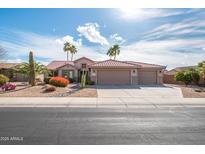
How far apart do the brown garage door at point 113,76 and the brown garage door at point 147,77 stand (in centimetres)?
287

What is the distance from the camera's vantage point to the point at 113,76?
34406mm

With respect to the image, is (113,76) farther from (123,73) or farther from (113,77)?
(123,73)

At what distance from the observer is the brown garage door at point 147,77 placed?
1431 inches

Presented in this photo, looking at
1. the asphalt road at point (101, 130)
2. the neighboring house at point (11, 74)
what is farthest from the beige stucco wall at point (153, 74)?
the asphalt road at point (101, 130)

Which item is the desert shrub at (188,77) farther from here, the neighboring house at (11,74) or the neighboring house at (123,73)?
the neighboring house at (11,74)

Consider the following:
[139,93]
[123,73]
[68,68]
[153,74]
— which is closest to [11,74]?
[68,68]

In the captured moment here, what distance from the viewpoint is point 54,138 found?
7.49 metres

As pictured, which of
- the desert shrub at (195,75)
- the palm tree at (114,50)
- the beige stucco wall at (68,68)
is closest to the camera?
the desert shrub at (195,75)

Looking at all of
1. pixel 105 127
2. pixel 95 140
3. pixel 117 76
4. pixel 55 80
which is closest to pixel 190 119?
pixel 105 127

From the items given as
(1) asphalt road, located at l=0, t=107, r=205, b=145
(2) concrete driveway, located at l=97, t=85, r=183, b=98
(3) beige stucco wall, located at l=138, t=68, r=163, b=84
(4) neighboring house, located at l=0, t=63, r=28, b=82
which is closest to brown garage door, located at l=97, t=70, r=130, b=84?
(3) beige stucco wall, located at l=138, t=68, r=163, b=84

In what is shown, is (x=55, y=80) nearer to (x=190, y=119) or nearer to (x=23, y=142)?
(x=190, y=119)

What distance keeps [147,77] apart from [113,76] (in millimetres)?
5563

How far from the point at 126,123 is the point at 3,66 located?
42378 mm

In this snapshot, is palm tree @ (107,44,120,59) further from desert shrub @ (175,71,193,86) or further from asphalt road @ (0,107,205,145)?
asphalt road @ (0,107,205,145)
